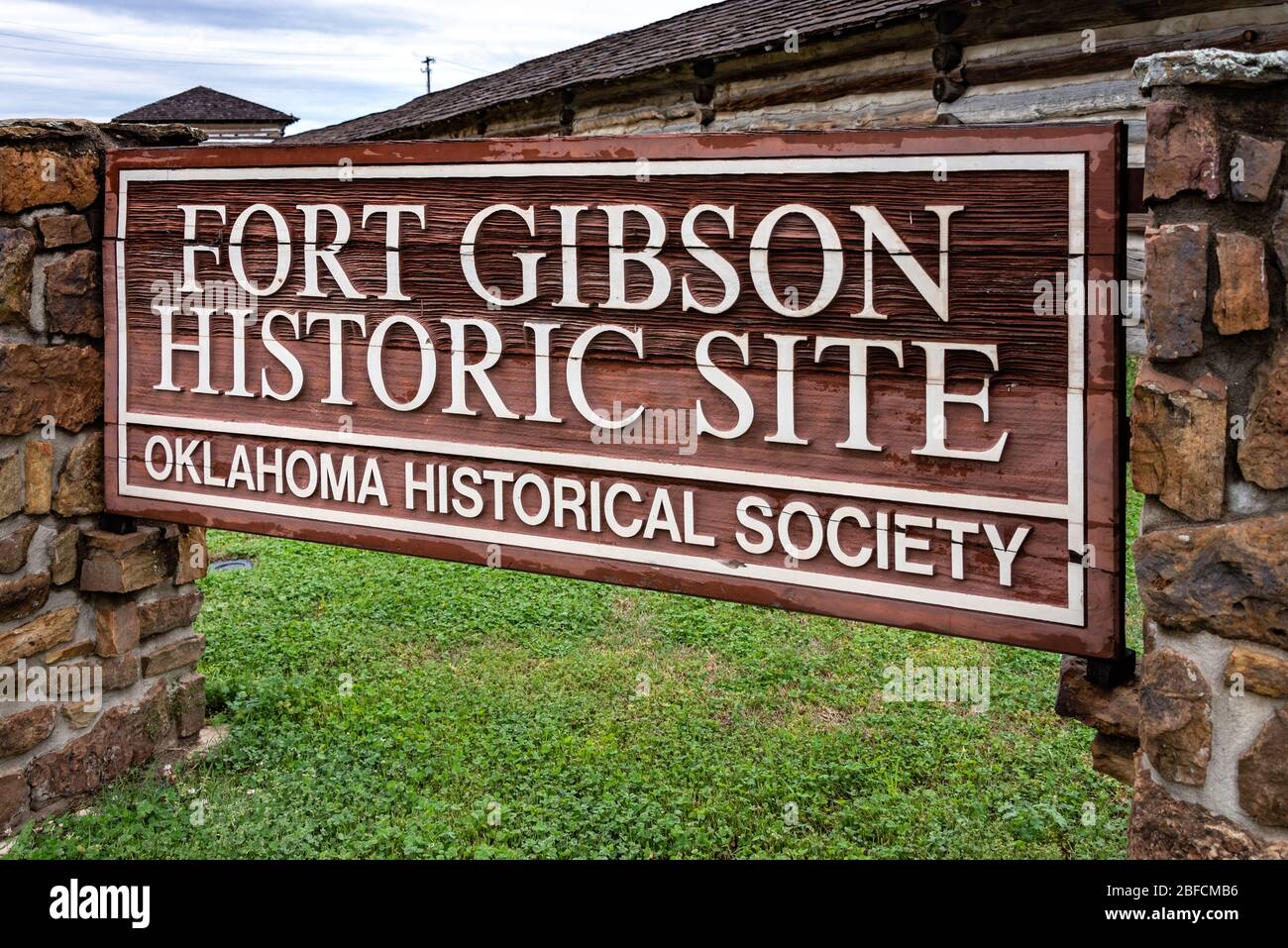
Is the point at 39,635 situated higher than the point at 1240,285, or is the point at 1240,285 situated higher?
the point at 1240,285

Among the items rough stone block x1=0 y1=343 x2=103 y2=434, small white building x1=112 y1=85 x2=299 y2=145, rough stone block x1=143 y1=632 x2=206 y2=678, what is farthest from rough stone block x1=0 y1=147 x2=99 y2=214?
small white building x1=112 y1=85 x2=299 y2=145

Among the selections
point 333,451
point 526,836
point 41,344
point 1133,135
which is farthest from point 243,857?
point 1133,135

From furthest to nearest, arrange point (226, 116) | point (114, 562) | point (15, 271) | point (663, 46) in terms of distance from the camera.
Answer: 1. point (226, 116)
2. point (663, 46)
3. point (114, 562)
4. point (15, 271)

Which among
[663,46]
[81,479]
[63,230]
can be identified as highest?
[663,46]

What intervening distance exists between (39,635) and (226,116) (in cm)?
2737

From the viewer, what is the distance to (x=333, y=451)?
311 centimetres

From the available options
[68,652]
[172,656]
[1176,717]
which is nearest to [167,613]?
[172,656]

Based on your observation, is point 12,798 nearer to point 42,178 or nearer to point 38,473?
point 38,473

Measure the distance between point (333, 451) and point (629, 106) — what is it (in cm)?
761

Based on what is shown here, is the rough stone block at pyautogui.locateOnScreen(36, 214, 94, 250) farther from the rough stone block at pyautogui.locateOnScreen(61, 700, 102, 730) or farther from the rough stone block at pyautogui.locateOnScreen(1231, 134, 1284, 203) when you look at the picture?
the rough stone block at pyautogui.locateOnScreen(1231, 134, 1284, 203)

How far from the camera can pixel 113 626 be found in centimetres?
372

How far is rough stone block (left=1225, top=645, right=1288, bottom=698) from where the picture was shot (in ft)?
5.80

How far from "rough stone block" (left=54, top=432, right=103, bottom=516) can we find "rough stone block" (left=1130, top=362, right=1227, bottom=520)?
10.0ft

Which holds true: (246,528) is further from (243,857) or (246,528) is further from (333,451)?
(243,857)
